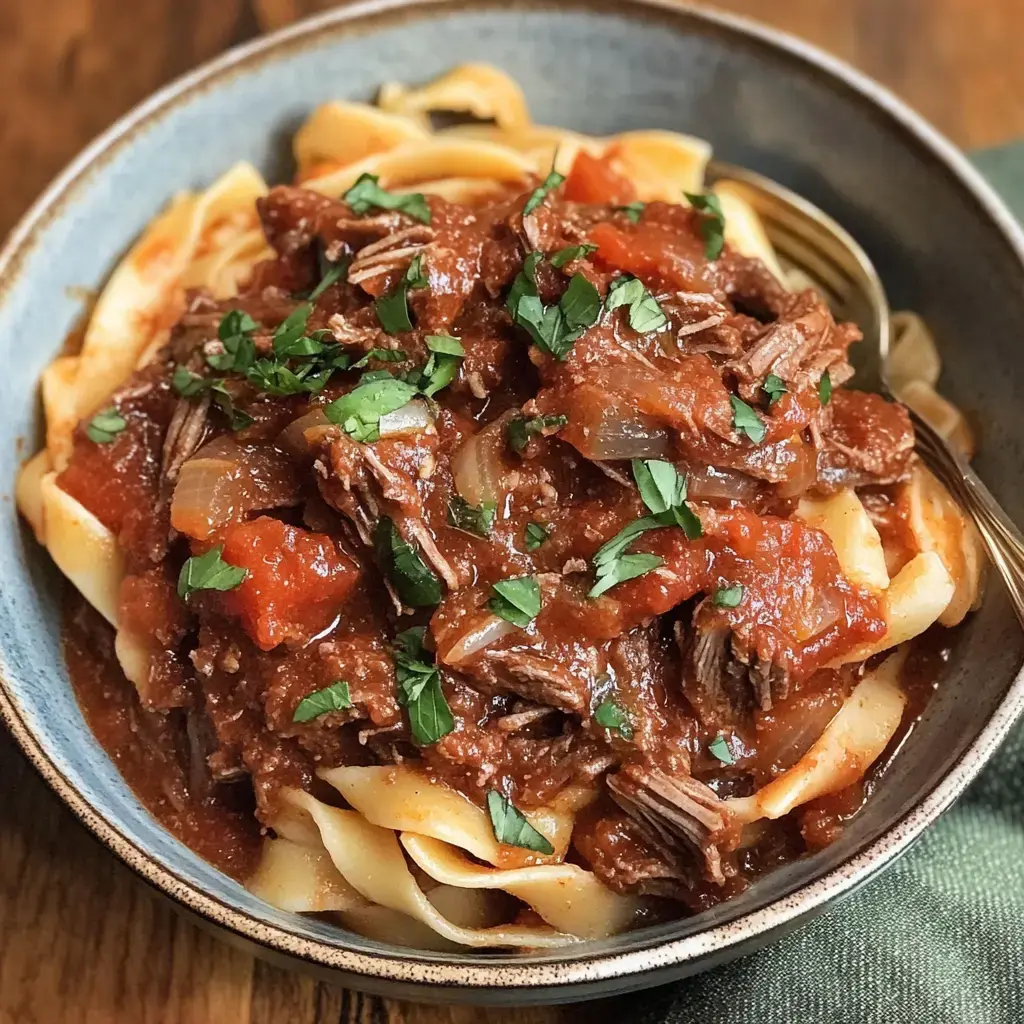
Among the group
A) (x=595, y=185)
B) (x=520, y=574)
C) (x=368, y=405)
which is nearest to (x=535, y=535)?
(x=520, y=574)

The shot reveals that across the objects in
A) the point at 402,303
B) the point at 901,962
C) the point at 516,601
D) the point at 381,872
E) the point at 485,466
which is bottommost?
the point at 381,872

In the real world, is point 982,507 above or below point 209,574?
above

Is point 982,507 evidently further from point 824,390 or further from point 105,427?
point 105,427

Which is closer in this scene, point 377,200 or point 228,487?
point 228,487

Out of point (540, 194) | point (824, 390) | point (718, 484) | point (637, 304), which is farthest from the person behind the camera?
point (540, 194)

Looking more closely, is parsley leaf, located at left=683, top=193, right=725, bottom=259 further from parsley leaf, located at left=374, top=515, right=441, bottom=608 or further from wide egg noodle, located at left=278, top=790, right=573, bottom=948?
wide egg noodle, located at left=278, top=790, right=573, bottom=948

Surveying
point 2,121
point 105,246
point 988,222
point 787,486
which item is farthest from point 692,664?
point 2,121

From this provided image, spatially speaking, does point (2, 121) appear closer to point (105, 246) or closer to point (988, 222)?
point (105, 246)
